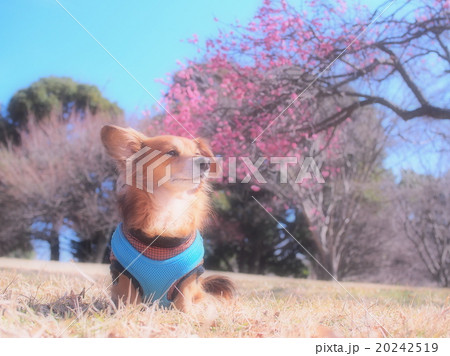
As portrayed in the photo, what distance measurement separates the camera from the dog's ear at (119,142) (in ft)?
6.95

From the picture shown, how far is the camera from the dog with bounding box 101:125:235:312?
1.89 meters

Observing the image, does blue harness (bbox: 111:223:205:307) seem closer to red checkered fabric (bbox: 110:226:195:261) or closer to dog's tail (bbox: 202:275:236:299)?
red checkered fabric (bbox: 110:226:195:261)

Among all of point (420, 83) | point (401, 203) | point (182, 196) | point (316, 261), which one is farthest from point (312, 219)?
point (182, 196)

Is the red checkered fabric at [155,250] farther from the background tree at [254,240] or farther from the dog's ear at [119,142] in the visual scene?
the background tree at [254,240]

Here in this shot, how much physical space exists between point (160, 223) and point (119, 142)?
45 centimetres

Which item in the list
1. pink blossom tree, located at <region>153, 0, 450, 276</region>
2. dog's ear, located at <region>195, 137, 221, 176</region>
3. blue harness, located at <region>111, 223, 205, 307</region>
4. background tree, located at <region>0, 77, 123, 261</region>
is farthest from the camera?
background tree, located at <region>0, 77, 123, 261</region>

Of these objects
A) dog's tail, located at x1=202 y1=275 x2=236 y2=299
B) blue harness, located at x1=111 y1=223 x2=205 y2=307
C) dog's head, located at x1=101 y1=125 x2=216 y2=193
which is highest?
dog's head, located at x1=101 y1=125 x2=216 y2=193

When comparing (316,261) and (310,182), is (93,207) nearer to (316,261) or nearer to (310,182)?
(310,182)

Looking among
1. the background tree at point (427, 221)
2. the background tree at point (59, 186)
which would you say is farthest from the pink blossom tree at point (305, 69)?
the background tree at point (427, 221)

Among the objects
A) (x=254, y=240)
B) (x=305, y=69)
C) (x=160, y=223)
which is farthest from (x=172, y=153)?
(x=254, y=240)

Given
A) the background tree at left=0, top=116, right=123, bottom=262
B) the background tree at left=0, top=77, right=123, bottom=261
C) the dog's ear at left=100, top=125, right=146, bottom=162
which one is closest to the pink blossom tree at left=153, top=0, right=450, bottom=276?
the dog's ear at left=100, top=125, right=146, bottom=162

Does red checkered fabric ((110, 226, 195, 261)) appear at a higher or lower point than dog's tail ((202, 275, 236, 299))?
higher

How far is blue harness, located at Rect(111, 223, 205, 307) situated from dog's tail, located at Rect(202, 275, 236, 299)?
1.44 feet

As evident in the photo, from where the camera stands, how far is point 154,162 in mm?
2154
